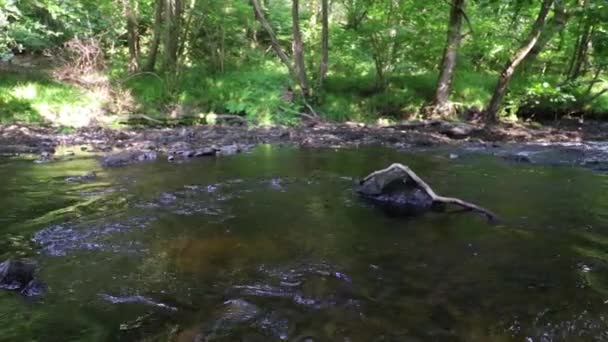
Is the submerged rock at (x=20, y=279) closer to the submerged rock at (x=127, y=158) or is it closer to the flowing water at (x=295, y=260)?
the flowing water at (x=295, y=260)

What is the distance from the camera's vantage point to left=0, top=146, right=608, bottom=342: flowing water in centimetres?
446

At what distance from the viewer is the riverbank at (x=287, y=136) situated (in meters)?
13.9

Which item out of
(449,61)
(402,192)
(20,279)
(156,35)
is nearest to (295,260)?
(20,279)

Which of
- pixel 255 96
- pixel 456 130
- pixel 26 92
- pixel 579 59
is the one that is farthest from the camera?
pixel 579 59

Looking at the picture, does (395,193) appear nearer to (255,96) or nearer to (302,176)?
(302,176)

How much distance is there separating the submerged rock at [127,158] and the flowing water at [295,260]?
1.19 metres

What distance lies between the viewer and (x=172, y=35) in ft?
63.3

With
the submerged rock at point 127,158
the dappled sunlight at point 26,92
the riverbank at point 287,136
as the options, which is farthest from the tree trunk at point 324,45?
the dappled sunlight at point 26,92

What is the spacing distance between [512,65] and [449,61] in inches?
80.1

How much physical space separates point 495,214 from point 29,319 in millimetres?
6296

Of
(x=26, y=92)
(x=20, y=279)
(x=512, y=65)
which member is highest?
(x=512, y=65)

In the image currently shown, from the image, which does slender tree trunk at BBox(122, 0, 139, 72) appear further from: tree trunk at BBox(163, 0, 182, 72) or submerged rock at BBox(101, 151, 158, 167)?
submerged rock at BBox(101, 151, 158, 167)

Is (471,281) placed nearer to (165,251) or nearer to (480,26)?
(165,251)

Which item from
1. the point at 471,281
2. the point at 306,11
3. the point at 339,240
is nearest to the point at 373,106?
the point at 306,11
